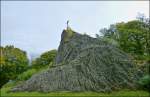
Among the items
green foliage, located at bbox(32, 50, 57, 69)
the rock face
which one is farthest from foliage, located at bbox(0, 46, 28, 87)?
the rock face

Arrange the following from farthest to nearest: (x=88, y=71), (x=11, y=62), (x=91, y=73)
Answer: (x=11, y=62) < (x=88, y=71) < (x=91, y=73)

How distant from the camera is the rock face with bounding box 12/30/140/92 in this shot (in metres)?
25.4

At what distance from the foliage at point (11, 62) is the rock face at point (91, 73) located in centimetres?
2400

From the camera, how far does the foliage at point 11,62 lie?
5288cm

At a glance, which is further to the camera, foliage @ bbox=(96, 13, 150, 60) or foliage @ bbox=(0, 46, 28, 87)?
foliage @ bbox=(0, 46, 28, 87)

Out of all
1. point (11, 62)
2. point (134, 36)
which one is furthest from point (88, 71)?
point (11, 62)

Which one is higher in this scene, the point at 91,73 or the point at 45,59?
the point at 45,59

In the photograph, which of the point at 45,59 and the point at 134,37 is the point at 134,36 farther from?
the point at 45,59

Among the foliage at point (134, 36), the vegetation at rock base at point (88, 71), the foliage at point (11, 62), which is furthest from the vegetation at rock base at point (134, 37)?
the foliage at point (11, 62)

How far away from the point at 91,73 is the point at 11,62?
3197 centimetres

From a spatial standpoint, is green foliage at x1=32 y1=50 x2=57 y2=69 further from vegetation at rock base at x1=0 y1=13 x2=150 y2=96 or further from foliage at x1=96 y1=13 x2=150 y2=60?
vegetation at rock base at x1=0 y1=13 x2=150 y2=96

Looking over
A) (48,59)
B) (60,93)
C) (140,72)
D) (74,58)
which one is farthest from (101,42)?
(48,59)

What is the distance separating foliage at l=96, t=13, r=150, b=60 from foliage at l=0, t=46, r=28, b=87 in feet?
51.5

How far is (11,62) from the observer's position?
56062mm
